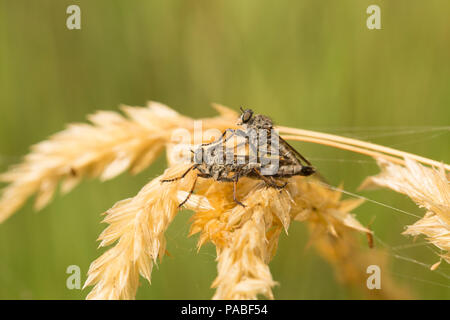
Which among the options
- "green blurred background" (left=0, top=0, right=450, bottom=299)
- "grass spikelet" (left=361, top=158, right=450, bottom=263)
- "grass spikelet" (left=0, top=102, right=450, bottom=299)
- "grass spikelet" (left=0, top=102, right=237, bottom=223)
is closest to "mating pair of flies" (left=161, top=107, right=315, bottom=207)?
"grass spikelet" (left=0, top=102, right=450, bottom=299)

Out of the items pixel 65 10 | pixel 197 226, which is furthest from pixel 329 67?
pixel 65 10

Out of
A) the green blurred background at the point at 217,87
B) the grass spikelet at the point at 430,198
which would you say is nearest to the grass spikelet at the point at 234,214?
the grass spikelet at the point at 430,198

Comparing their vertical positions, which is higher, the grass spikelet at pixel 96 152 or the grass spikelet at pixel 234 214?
the grass spikelet at pixel 96 152

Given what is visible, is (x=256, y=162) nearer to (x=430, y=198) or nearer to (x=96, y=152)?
(x=430, y=198)

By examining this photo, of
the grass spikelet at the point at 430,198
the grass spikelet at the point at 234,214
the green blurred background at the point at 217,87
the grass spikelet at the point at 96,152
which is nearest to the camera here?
the grass spikelet at the point at 234,214

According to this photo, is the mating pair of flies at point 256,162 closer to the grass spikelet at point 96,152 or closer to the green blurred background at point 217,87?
the grass spikelet at point 96,152

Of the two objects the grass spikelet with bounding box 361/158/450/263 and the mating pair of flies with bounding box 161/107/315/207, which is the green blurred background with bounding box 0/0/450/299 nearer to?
the mating pair of flies with bounding box 161/107/315/207

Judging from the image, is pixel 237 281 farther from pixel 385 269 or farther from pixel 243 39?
pixel 243 39

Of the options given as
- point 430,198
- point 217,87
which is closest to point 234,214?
point 430,198
